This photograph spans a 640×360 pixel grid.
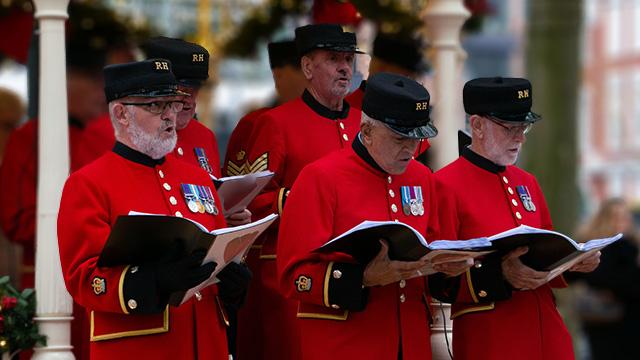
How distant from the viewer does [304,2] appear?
10.6 m

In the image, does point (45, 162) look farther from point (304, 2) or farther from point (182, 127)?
point (304, 2)

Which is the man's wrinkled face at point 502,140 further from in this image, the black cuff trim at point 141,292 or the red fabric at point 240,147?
the black cuff trim at point 141,292

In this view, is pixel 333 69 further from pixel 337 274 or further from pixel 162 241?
pixel 162 241

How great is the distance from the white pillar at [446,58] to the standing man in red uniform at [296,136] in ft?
5.44

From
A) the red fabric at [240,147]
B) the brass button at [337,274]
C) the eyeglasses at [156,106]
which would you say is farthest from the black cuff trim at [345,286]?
the red fabric at [240,147]

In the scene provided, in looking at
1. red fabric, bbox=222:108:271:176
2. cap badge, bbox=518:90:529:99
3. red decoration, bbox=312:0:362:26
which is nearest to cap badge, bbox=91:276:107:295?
red fabric, bbox=222:108:271:176

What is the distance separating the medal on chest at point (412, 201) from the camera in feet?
19.7

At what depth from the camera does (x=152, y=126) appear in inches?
223

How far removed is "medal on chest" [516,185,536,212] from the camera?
21.3ft

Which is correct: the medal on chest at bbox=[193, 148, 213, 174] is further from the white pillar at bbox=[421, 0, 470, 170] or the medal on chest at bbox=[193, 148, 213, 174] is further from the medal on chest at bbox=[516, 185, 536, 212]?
the white pillar at bbox=[421, 0, 470, 170]

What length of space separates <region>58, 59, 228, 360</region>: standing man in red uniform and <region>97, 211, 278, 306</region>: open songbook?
0.11ft

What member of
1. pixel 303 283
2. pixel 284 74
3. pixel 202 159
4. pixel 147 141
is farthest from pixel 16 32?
pixel 303 283

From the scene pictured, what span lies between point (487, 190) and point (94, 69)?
3349 mm

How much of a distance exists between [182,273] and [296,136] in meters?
1.72
